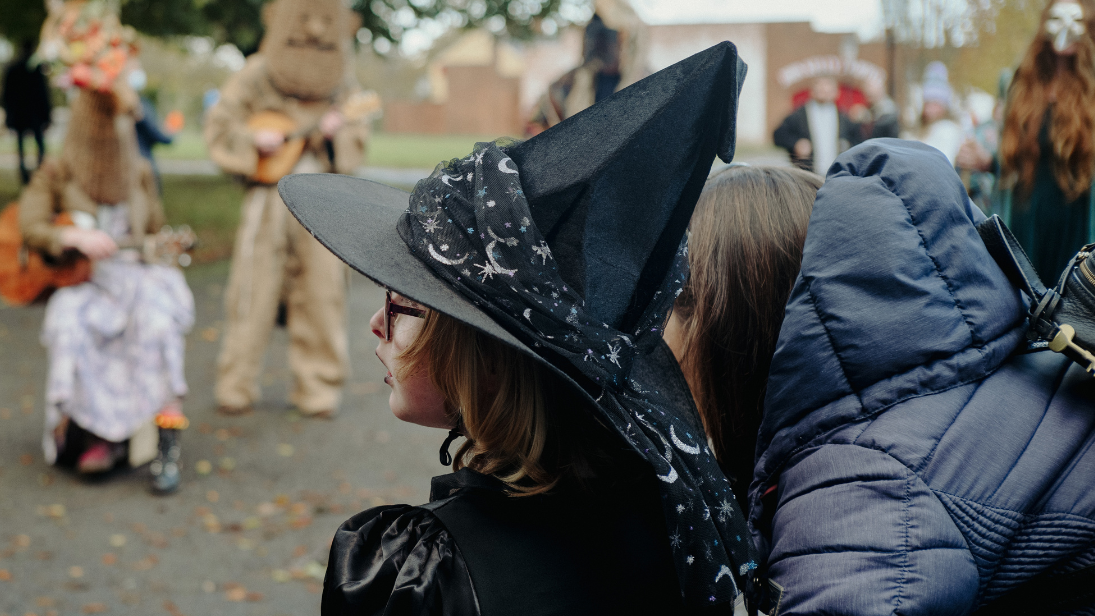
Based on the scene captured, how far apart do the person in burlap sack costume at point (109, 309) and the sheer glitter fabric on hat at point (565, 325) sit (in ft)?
12.7

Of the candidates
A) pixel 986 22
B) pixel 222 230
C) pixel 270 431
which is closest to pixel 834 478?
pixel 270 431

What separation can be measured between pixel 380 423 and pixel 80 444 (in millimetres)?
1871

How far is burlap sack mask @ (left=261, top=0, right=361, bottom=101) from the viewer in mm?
5863

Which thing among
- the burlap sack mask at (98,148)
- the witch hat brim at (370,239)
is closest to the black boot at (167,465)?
the burlap sack mask at (98,148)

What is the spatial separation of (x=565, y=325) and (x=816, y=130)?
8.64 meters

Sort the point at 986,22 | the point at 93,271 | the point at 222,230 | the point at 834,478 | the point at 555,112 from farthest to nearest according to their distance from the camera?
the point at 986,22 < the point at 222,230 < the point at 555,112 < the point at 93,271 < the point at 834,478

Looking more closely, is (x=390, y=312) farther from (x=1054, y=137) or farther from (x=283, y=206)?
(x=283, y=206)

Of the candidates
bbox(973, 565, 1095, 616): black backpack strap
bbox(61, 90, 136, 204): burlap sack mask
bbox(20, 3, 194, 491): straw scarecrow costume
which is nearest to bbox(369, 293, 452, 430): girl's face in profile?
bbox(973, 565, 1095, 616): black backpack strap

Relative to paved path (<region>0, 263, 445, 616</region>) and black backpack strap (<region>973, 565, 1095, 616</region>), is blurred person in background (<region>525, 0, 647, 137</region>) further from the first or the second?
black backpack strap (<region>973, 565, 1095, 616</region>)

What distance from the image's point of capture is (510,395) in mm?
1348

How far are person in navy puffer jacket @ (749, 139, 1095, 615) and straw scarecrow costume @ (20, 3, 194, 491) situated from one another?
4061 mm

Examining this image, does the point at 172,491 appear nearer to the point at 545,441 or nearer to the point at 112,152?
the point at 112,152

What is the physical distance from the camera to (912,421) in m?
1.27

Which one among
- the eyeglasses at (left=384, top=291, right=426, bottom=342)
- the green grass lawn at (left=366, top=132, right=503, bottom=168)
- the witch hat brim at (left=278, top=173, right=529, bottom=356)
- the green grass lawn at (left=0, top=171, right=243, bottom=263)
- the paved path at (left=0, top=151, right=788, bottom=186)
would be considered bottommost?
the green grass lawn at (left=366, top=132, right=503, bottom=168)
